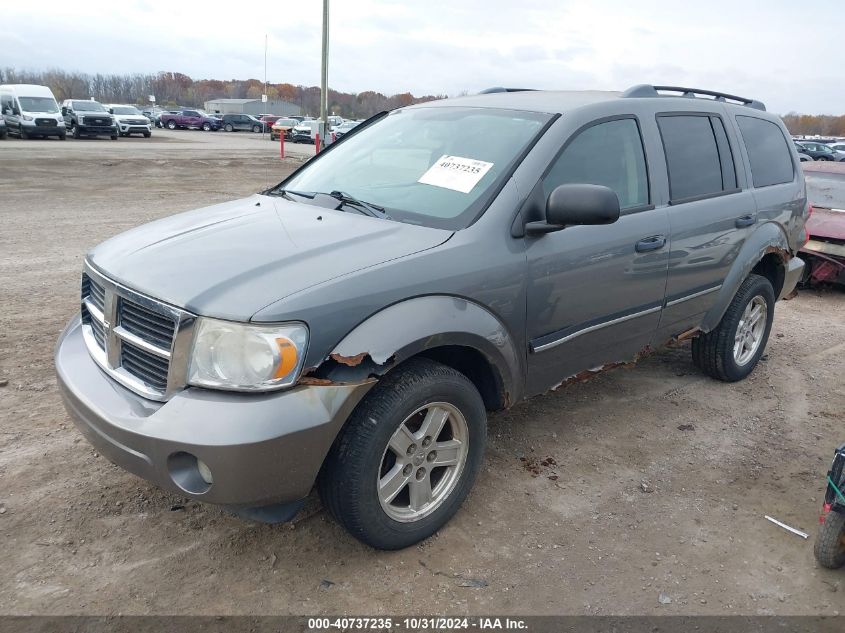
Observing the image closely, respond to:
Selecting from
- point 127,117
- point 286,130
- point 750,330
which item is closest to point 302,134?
point 286,130

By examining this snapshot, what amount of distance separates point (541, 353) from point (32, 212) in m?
10.0

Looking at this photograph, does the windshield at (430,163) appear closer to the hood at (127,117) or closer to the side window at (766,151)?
the side window at (766,151)

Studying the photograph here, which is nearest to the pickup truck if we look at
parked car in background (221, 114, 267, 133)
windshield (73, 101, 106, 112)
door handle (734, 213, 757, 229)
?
parked car in background (221, 114, 267, 133)

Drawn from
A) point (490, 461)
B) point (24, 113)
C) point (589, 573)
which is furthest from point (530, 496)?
point (24, 113)

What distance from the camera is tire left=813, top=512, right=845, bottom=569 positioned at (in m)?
2.79

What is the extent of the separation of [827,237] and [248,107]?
289ft

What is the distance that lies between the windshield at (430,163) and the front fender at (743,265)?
1.84 metres

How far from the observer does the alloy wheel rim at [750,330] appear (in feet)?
15.5

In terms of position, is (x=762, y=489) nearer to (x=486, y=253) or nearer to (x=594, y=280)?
(x=594, y=280)

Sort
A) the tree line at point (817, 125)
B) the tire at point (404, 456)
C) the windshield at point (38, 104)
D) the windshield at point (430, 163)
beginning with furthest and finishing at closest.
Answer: the tree line at point (817, 125) < the windshield at point (38, 104) < the windshield at point (430, 163) < the tire at point (404, 456)

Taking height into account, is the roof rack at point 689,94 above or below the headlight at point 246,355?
above

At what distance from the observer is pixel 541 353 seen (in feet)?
10.5

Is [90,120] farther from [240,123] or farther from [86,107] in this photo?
[240,123]

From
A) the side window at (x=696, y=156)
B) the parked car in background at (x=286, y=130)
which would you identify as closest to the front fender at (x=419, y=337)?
the side window at (x=696, y=156)
